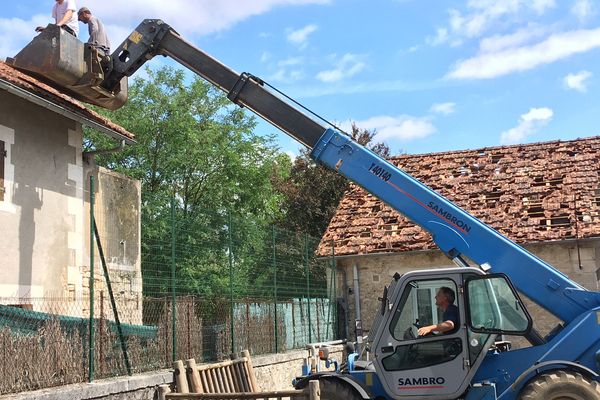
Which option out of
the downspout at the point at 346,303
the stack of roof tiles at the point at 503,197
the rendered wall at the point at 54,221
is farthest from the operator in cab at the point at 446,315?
the downspout at the point at 346,303

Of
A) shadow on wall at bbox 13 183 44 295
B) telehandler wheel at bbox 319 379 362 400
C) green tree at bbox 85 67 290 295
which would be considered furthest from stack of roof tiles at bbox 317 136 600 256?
telehandler wheel at bbox 319 379 362 400

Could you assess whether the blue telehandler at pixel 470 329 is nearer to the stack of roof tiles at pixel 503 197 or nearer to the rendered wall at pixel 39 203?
the rendered wall at pixel 39 203

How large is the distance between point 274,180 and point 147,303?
59.4 ft

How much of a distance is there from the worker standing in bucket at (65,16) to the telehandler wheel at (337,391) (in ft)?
19.0

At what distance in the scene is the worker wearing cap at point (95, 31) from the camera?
9.75 meters

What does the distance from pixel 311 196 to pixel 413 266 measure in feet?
39.3

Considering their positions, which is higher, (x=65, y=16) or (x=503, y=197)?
(x=65, y=16)

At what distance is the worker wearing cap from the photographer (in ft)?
32.0

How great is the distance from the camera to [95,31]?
9.87m

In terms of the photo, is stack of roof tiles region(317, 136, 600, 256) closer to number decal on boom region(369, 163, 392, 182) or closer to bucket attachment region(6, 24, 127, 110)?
number decal on boom region(369, 163, 392, 182)

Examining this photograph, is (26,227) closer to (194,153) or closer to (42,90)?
(42,90)

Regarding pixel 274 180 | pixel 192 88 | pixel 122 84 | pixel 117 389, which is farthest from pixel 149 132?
pixel 117 389

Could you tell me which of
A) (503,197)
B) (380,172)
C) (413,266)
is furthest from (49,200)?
(503,197)

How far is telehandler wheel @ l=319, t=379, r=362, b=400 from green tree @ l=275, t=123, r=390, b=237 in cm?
1967
